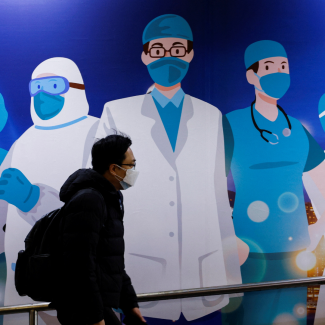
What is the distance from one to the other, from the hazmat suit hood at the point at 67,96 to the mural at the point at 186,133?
11 mm

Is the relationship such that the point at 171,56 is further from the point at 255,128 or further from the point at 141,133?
the point at 255,128

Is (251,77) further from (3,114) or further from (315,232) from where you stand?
(3,114)

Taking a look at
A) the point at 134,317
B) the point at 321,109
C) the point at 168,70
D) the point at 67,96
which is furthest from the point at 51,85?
the point at 321,109

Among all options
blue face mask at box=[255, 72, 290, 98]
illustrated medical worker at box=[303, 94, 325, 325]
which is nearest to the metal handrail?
illustrated medical worker at box=[303, 94, 325, 325]

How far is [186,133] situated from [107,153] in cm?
117

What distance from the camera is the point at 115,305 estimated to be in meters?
1.50

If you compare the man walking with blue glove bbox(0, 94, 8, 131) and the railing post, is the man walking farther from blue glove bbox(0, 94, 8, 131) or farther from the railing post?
blue glove bbox(0, 94, 8, 131)

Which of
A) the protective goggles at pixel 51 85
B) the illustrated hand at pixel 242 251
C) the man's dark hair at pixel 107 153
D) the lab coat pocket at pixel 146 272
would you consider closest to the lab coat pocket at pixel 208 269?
the illustrated hand at pixel 242 251

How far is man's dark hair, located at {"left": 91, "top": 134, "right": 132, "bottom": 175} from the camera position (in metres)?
1.64

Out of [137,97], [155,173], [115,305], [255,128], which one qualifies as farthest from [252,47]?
[115,305]

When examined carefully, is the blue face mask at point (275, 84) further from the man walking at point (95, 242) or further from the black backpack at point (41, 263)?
the black backpack at point (41, 263)

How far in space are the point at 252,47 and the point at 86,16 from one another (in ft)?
4.76

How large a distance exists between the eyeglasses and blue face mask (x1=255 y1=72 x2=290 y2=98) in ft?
2.45

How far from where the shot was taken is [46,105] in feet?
8.48
